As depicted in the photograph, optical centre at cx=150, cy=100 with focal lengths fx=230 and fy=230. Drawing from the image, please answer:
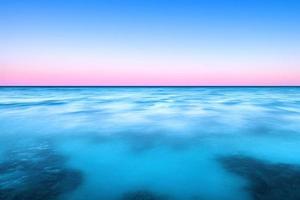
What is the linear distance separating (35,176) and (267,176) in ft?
13.9

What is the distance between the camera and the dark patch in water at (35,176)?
11.6ft

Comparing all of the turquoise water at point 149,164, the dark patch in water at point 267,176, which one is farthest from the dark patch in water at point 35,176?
the dark patch in water at point 267,176

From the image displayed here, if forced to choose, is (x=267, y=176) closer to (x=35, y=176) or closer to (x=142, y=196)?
(x=142, y=196)

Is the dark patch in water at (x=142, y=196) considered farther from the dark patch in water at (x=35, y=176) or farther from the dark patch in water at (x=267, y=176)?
the dark patch in water at (x=267, y=176)

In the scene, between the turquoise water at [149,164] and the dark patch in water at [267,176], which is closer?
the dark patch in water at [267,176]

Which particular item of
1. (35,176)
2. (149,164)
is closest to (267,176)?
(149,164)

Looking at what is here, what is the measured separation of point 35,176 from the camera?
415 cm

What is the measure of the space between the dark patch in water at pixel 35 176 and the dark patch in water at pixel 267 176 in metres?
3.02

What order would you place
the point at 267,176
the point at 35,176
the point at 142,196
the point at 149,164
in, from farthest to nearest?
the point at 149,164 → the point at 267,176 → the point at 35,176 → the point at 142,196

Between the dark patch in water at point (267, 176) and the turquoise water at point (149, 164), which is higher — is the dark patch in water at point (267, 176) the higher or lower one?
the higher one

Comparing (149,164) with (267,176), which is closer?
(267,176)

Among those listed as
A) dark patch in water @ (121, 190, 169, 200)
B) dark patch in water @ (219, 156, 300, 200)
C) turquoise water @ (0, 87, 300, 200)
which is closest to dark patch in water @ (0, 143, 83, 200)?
turquoise water @ (0, 87, 300, 200)

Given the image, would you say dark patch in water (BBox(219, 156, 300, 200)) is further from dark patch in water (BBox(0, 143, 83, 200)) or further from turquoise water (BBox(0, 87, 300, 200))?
dark patch in water (BBox(0, 143, 83, 200))

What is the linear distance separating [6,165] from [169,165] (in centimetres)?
340
